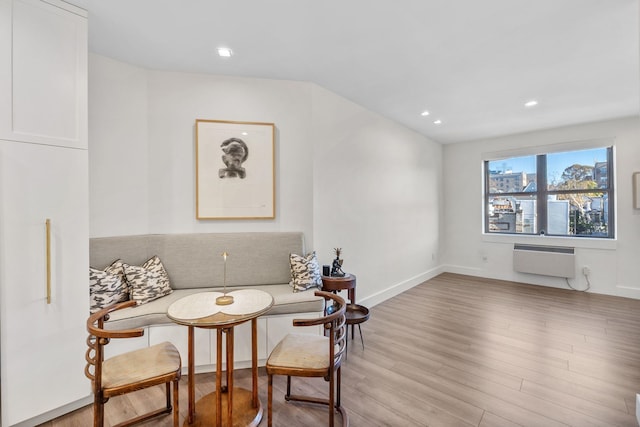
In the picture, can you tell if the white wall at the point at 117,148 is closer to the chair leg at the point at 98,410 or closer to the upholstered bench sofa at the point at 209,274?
the upholstered bench sofa at the point at 209,274

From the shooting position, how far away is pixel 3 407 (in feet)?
5.41

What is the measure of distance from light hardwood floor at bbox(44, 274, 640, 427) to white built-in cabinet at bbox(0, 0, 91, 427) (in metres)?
0.37

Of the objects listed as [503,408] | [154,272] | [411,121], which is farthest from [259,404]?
[411,121]

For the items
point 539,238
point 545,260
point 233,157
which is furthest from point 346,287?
point 539,238

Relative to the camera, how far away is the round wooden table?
154 cm

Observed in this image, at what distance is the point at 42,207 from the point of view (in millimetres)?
1803

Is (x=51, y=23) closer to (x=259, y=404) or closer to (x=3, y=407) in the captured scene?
(x=3, y=407)

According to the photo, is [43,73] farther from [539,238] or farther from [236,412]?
[539,238]

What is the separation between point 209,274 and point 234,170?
3.58 feet

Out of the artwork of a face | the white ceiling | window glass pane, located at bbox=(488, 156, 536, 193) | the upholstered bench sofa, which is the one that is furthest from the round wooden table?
window glass pane, located at bbox=(488, 156, 536, 193)

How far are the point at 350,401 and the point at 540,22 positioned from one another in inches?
123

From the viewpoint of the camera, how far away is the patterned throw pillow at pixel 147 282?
231 cm

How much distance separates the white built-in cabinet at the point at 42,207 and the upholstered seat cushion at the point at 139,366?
55 cm

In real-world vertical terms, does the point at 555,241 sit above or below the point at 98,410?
above
